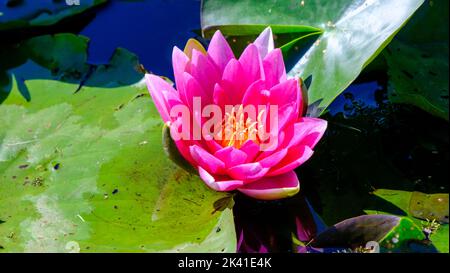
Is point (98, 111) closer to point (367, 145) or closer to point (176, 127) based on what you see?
point (176, 127)

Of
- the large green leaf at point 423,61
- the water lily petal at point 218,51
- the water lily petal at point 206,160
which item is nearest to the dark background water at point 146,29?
the water lily petal at point 218,51

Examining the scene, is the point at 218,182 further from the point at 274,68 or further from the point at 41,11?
the point at 41,11

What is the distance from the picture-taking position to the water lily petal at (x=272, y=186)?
5.48ft

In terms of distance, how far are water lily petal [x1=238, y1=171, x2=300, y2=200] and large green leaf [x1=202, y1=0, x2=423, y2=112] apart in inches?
12.1

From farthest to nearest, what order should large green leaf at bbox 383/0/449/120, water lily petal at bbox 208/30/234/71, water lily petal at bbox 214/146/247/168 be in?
large green leaf at bbox 383/0/449/120 < water lily petal at bbox 208/30/234/71 < water lily petal at bbox 214/146/247/168

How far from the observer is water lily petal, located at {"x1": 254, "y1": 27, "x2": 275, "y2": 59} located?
1.91 metres

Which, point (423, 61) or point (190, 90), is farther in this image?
point (423, 61)

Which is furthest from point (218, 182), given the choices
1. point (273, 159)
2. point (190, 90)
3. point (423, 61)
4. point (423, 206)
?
point (423, 61)

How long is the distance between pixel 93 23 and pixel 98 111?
0.66m

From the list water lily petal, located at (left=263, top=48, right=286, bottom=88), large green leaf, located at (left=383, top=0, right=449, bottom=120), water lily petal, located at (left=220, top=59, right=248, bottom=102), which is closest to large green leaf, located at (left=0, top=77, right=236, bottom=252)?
water lily petal, located at (left=220, top=59, right=248, bottom=102)

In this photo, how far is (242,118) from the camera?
5.87ft

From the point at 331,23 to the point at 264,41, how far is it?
1.00 feet

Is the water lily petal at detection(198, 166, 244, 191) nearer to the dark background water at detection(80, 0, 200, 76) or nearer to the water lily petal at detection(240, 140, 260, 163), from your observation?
the water lily petal at detection(240, 140, 260, 163)
